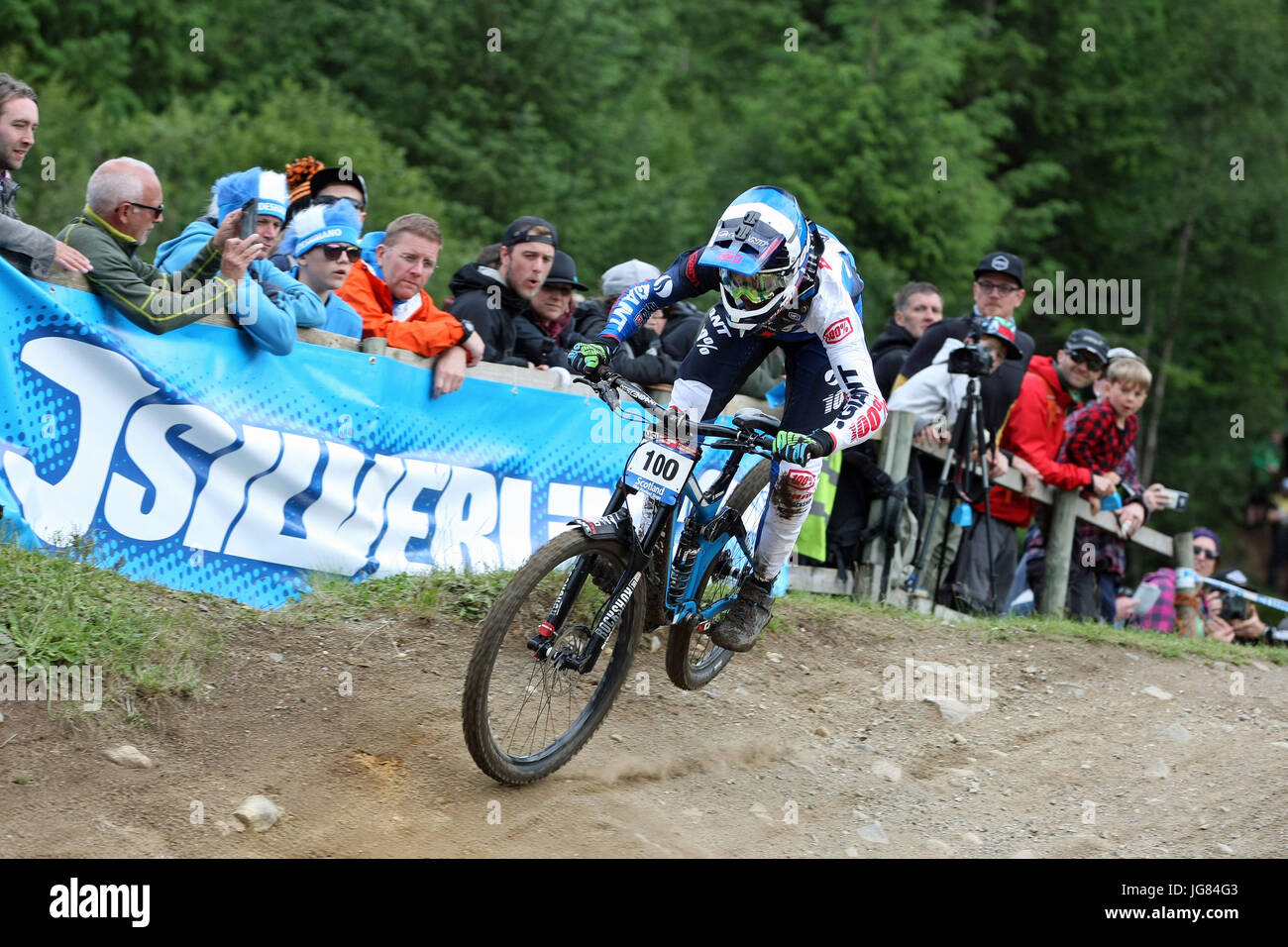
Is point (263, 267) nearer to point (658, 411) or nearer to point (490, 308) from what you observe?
point (490, 308)

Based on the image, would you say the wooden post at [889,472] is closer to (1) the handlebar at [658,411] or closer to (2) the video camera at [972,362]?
(2) the video camera at [972,362]

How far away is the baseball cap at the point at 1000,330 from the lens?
364 inches

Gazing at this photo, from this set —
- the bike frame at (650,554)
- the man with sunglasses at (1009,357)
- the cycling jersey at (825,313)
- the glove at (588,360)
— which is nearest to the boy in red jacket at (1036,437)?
the man with sunglasses at (1009,357)

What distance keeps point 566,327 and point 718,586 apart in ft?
10.1

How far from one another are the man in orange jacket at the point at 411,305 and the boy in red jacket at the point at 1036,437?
423cm

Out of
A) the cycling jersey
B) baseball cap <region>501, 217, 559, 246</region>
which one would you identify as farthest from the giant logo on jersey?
baseball cap <region>501, 217, 559, 246</region>

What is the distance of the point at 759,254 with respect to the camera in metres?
5.57

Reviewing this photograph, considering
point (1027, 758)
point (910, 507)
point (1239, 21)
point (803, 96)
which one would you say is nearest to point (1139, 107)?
point (1239, 21)

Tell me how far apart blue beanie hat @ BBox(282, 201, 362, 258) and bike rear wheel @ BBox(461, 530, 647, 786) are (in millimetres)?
2719

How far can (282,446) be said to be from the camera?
22.7 feet

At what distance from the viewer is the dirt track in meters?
5.16

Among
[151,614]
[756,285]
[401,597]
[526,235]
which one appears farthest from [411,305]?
[756,285]

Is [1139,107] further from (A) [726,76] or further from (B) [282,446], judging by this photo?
(B) [282,446]
